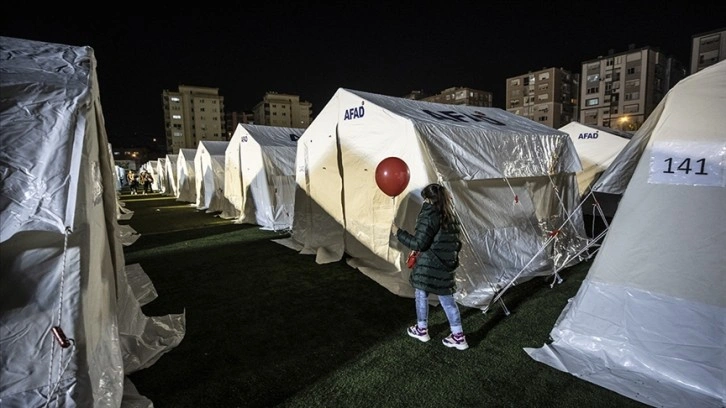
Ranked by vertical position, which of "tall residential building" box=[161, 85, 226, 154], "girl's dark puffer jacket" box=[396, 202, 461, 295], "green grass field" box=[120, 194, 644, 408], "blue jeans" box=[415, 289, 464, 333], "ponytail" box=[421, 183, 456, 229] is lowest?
"green grass field" box=[120, 194, 644, 408]

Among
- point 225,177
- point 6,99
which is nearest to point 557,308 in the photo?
point 6,99

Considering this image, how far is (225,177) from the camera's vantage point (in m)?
12.8

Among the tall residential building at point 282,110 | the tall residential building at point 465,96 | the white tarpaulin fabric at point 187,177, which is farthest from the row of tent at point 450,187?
the tall residential building at point 282,110

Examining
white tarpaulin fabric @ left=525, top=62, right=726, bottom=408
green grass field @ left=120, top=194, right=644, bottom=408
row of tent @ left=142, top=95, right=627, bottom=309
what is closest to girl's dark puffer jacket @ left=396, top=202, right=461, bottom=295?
green grass field @ left=120, top=194, right=644, bottom=408

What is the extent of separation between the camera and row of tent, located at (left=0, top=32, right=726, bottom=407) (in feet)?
6.88

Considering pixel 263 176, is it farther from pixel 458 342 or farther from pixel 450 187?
pixel 458 342

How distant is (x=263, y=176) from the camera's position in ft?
33.9

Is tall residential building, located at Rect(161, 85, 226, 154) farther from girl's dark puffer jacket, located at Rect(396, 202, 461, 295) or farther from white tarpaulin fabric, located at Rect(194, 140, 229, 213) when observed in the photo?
girl's dark puffer jacket, located at Rect(396, 202, 461, 295)

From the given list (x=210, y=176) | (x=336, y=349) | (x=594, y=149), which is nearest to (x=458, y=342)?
(x=336, y=349)

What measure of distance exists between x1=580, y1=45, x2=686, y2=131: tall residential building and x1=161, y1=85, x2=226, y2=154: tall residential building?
61.4 m

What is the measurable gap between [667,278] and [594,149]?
365 inches

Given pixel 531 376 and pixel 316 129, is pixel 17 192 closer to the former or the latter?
pixel 531 376

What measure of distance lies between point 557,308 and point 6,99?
19.0 feet

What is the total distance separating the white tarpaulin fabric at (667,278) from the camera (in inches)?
112
